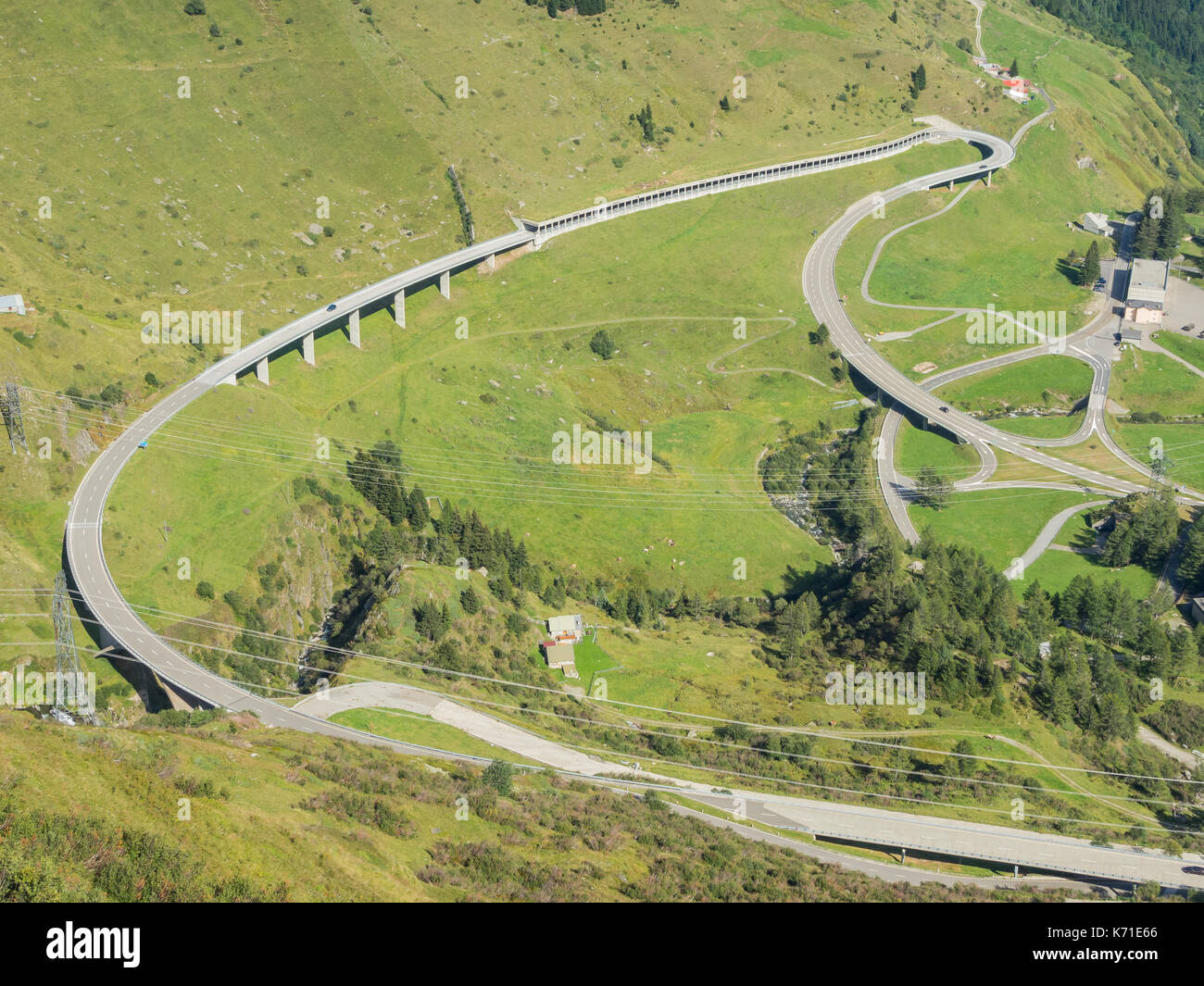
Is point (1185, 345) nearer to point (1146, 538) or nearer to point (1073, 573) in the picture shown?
point (1146, 538)

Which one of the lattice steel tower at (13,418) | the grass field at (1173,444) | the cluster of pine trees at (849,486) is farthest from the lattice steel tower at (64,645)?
the grass field at (1173,444)

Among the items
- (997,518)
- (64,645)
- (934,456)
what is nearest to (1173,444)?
(997,518)

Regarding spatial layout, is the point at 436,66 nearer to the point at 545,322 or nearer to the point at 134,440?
the point at 545,322

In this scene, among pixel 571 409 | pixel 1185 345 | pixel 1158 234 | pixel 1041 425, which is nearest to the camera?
pixel 571 409

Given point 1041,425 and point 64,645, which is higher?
point 1041,425

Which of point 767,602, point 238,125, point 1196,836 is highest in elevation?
point 238,125

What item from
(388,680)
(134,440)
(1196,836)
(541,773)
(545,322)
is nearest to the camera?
(541,773)

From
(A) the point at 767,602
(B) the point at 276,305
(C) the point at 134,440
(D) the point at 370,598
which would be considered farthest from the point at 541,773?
(B) the point at 276,305
